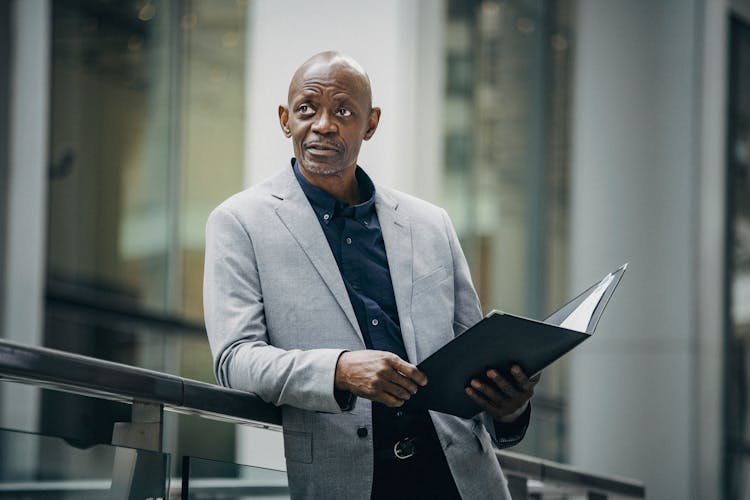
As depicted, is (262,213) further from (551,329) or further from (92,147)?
(92,147)

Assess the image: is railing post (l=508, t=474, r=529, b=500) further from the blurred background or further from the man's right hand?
the blurred background

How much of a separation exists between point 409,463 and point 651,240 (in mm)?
10144

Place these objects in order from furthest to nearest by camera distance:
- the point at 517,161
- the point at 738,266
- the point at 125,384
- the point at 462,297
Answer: the point at 517,161 < the point at 738,266 < the point at 462,297 < the point at 125,384

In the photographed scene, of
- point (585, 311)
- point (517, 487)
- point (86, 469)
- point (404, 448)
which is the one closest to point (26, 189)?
point (517, 487)

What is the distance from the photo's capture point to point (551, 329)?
2627 millimetres

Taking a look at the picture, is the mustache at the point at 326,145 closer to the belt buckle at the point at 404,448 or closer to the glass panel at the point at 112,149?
the belt buckle at the point at 404,448

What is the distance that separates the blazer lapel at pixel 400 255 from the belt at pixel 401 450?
181 mm

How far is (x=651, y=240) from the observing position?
12.6 meters

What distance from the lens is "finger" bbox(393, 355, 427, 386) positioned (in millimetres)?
2615

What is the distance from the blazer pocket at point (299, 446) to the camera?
9.29 ft

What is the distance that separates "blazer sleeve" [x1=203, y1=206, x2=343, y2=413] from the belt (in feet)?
0.71

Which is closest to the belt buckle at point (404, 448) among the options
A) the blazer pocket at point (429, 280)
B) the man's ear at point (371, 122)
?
the blazer pocket at point (429, 280)

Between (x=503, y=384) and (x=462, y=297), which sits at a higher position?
(x=462, y=297)

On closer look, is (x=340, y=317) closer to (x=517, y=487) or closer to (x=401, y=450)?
(x=401, y=450)
